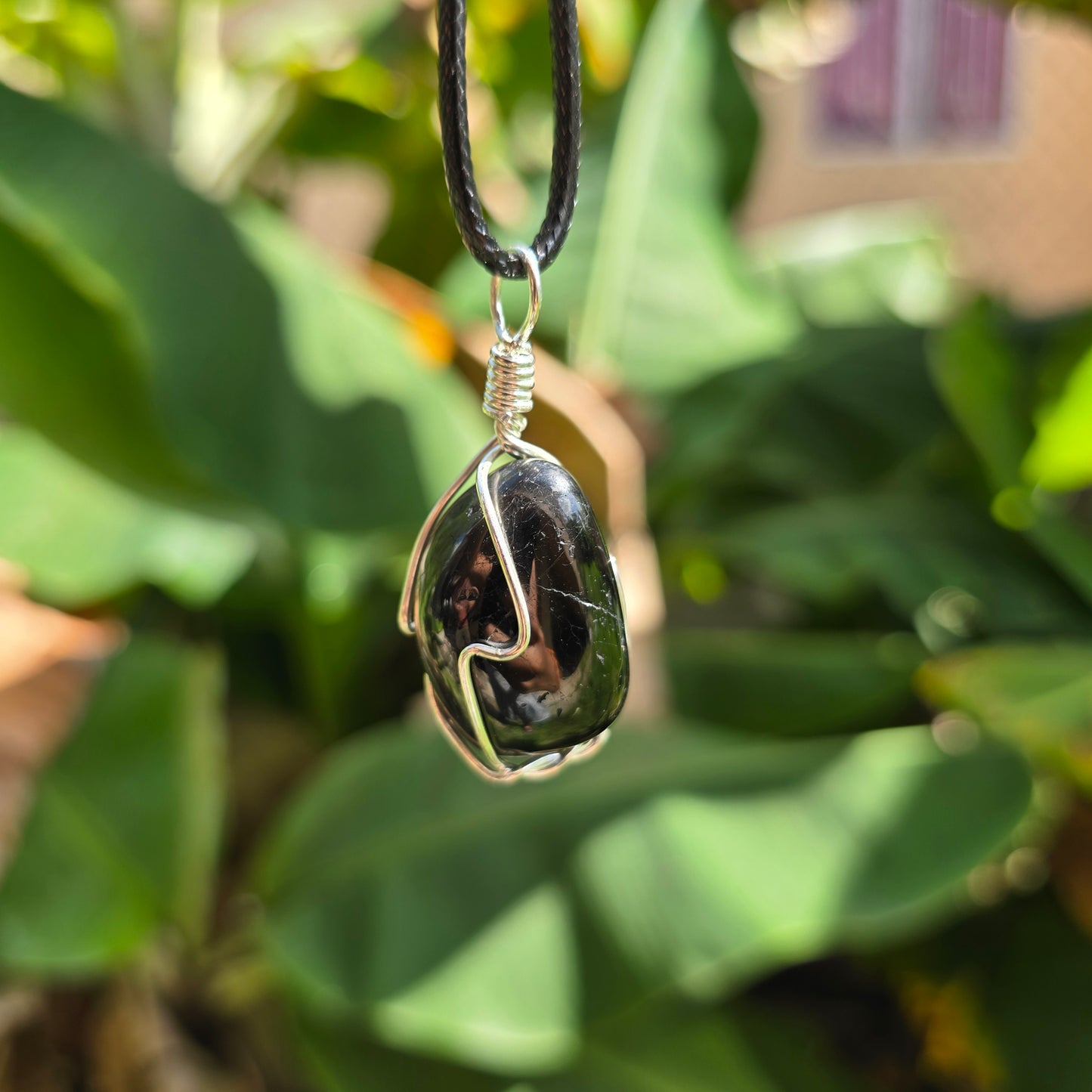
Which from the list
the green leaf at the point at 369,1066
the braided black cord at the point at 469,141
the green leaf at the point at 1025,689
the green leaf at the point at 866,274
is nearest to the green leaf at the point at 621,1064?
the green leaf at the point at 369,1066

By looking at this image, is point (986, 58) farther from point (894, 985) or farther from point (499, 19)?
point (894, 985)

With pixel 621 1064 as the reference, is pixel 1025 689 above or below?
above

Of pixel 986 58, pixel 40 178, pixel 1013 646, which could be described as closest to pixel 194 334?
pixel 40 178

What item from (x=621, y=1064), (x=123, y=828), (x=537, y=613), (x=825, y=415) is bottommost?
(x=621, y=1064)

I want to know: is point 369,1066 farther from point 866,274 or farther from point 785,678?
point 866,274

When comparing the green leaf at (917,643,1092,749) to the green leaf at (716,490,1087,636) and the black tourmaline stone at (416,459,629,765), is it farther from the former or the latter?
the black tourmaline stone at (416,459,629,765)

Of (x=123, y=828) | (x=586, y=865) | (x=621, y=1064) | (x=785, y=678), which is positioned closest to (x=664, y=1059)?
(x=621, y=1064)
